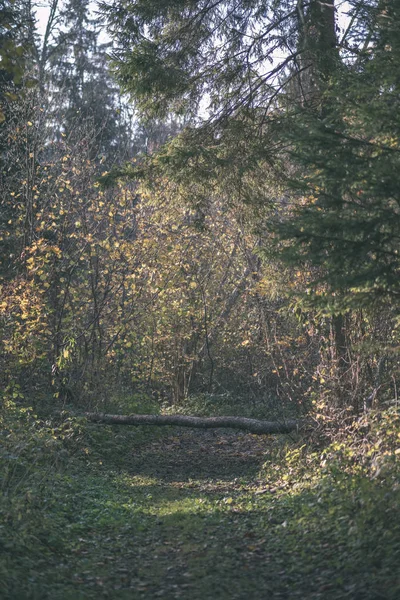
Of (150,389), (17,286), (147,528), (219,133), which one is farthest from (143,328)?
(147,528)

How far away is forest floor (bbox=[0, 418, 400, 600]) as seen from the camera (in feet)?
18.4

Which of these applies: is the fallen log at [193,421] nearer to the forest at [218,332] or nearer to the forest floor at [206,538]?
the forest at [218,332]

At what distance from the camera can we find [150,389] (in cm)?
1812

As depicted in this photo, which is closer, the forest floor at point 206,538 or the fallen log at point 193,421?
the forest floor at point 206,538

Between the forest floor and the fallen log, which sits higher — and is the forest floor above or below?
below

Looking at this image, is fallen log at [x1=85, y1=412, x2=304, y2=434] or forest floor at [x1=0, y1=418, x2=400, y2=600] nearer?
forest floor at [x1=0, y1=418, x2=400, y2=600]

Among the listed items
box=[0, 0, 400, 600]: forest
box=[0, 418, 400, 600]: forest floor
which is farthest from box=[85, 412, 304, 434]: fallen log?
box=[0, 418, 400, 600]: forest floor

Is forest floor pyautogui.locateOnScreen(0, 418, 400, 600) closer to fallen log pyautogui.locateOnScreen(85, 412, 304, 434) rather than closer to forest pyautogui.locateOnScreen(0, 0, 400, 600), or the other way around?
forest pyautogui.locateOnScreen(0, 0, 400, 600)

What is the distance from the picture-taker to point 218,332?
60.2ft

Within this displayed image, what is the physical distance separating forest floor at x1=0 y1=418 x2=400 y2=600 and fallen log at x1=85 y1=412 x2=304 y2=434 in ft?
4.76

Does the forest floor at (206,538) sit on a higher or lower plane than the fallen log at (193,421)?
lower

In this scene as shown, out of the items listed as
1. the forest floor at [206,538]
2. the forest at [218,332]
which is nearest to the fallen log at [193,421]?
the forest at [218,332]

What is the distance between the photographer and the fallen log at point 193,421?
1245cm

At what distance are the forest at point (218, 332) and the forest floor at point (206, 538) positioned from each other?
31 millimetres
